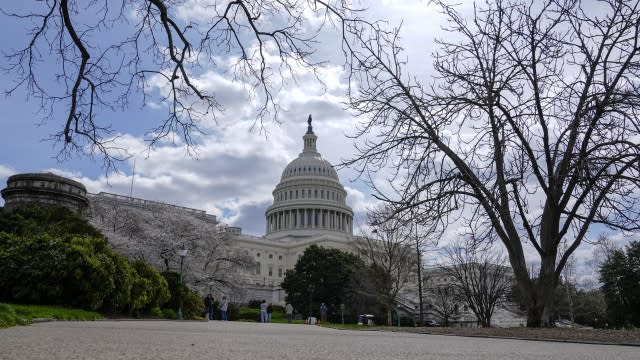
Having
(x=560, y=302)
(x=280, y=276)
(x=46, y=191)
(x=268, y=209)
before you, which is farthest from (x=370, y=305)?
(x=268, y=209)

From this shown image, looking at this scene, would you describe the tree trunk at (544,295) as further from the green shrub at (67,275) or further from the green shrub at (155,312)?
the green shrub at (155,312)

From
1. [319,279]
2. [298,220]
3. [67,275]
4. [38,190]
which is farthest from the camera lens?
[298,220]

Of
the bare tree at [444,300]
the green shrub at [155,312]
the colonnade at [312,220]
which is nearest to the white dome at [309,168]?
the colonnade at [312,220]

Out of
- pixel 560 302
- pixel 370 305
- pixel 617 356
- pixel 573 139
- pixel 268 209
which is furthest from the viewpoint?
pixel 268 209

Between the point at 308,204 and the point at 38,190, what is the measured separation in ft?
299

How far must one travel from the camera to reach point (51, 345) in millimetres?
6316

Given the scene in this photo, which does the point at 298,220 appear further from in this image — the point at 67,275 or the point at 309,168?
the point at 67,275

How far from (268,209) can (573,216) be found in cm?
11362

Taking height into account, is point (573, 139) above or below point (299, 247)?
below

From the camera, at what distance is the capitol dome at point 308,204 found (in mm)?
118188

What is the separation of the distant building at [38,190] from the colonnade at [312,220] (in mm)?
90692

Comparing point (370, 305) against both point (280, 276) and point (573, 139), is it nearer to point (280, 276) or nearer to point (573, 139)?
point (573, 139)

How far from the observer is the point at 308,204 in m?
117

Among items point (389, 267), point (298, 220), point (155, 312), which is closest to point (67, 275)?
point (155, 312)
